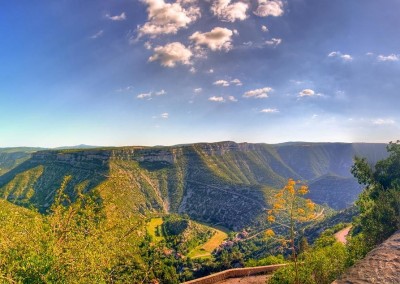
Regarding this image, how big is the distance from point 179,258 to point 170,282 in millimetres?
72647

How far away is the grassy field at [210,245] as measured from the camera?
12244cm

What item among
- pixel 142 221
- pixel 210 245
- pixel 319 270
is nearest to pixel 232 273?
pixel 319 270

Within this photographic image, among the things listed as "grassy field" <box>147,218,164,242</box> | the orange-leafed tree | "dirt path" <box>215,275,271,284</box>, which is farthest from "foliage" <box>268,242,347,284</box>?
"grassy field" <box>147,218,164,242</box>

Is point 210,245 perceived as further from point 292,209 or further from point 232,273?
point 292,209

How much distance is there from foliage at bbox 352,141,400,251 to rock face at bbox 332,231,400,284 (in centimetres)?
1123

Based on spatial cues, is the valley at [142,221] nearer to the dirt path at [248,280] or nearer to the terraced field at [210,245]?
the terraced field at [210,245]

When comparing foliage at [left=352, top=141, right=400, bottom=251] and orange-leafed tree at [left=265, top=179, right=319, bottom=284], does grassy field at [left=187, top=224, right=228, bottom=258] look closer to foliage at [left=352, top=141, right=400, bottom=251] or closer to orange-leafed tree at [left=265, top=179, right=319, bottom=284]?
foliage at [left=352, top=141, right=400, bottom=251]

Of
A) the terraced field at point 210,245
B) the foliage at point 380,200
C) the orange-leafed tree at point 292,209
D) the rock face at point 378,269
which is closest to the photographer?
the rock face at point 378,269

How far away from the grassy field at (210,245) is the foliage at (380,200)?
102 m

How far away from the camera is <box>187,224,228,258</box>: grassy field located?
402 ft

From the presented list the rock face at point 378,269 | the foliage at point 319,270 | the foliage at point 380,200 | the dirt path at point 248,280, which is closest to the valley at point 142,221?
the foliage at point 380,200

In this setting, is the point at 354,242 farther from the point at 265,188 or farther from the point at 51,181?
the point at 51,181

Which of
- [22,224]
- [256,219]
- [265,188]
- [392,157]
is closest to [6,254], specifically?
[22,224]

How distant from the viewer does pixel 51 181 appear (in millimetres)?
190750
